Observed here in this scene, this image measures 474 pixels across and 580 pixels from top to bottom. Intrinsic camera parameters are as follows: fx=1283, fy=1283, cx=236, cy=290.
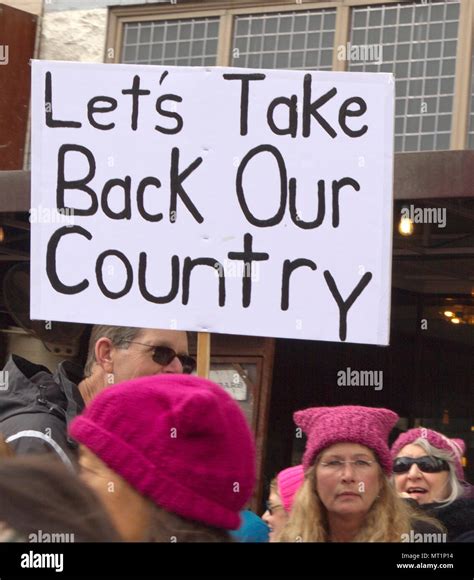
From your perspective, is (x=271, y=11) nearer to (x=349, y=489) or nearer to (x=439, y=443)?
(x=439, y=443)

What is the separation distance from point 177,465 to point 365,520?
188 centimetres

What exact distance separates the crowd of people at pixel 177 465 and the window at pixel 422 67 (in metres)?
3.92

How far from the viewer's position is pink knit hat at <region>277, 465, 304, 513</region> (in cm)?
446

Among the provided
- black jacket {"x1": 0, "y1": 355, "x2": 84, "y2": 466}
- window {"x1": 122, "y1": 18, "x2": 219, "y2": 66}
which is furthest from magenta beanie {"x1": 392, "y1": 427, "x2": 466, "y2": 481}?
window {"x1": 122, "y1": 18, "x2": 219, "y2": 66}

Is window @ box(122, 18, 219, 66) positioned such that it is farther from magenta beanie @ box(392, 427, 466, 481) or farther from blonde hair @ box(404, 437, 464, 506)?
blonde hair @ box(404, 437, 464, 506)

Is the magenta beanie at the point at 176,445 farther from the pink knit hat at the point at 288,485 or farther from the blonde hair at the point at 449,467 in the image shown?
the blonde hair at the point at 449,467

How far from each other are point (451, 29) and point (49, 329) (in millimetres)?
3513

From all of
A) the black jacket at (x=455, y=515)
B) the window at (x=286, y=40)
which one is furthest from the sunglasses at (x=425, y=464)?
the window at (x=286, y=40)

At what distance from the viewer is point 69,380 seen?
3.96 m

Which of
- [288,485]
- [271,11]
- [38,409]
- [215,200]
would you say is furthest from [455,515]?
[271,11]

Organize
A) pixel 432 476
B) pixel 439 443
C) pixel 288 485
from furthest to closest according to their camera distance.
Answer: pixel 439 443 < pixel 432 476 < pixel 288 485
